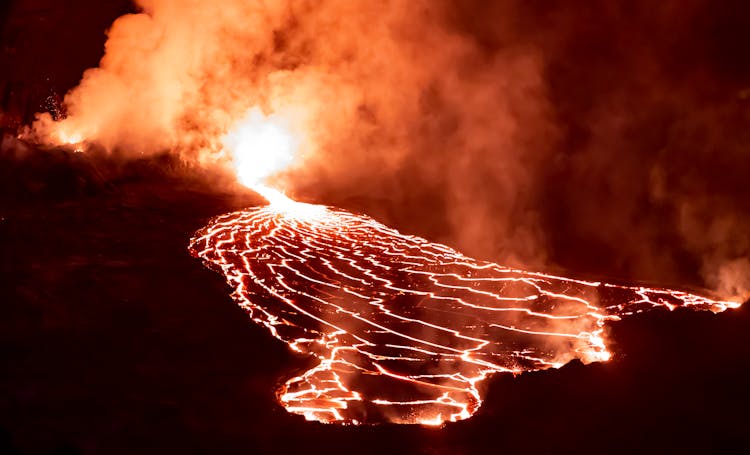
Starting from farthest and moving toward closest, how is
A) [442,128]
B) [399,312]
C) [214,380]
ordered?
[442,128], [399,312], [214,380]

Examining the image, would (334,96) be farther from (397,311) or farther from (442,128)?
(397,311)

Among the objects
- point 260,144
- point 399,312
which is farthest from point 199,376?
point 260,144

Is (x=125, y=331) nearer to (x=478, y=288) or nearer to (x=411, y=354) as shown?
(x=411, y=354)

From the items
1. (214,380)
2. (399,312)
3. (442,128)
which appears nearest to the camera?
(214,380)

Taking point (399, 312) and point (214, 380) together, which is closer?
point (214, 380)

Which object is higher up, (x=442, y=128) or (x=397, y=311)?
(x=442, y=128)

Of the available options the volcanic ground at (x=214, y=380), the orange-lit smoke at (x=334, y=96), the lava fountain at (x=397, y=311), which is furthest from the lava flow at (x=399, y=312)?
the orange-lit smoke at (x=334, y=96)

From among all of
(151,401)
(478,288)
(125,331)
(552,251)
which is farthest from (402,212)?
(151,401)
